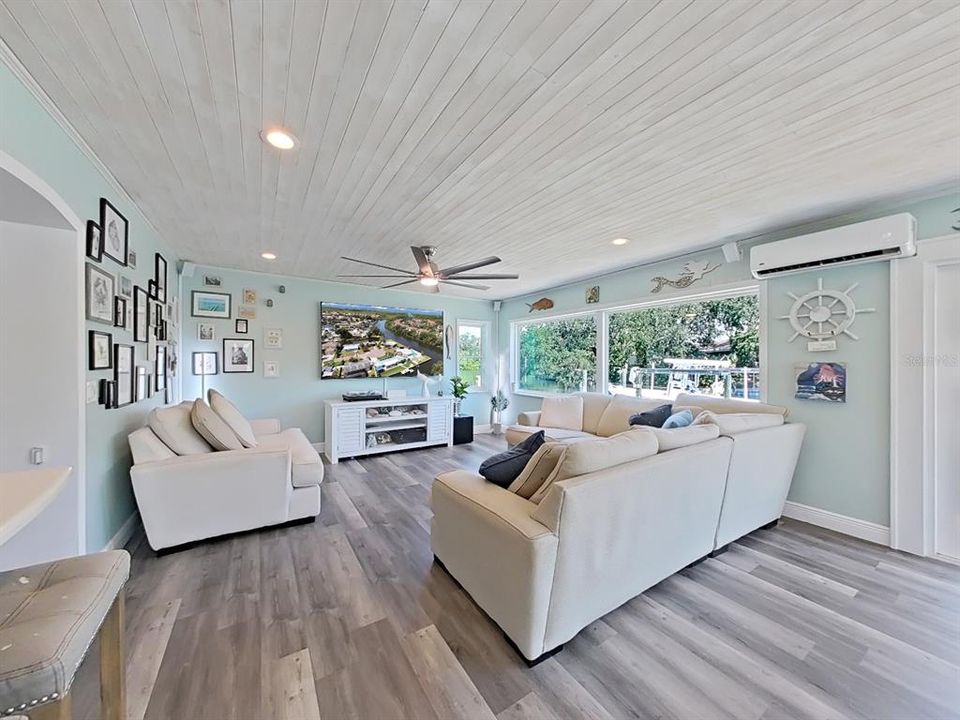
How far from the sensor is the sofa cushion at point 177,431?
102 inches

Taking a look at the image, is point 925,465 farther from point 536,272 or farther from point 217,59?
point 217,59

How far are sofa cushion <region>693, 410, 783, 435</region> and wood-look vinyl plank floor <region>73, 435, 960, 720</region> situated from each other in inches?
33.6

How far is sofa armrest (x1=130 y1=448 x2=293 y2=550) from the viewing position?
236cm

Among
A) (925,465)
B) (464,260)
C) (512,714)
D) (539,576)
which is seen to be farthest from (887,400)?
Answer: (464,260)

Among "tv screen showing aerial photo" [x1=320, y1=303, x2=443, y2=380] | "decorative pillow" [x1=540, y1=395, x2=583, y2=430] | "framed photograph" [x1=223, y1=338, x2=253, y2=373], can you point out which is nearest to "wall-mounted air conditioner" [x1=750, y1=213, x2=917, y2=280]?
"decorative pillow" [x1=540, y1=395, x2=583, y2=430]

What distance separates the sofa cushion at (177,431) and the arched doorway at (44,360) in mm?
666

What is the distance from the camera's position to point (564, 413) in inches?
183

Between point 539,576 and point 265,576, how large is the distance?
173cm

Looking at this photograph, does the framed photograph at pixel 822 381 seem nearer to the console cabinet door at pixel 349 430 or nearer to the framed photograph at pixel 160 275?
the console cabinet door at pixel 349 430

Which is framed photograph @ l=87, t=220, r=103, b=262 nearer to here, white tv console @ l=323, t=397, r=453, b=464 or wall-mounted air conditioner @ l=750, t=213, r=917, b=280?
white tv console @ l=323, t=397, r=453, b=464

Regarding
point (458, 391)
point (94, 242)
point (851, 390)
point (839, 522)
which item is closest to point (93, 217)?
point (94, 242)

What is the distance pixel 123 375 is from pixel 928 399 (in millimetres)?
5427

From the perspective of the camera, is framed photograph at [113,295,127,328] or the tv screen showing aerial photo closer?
framed photograph at [113,295,127,328]

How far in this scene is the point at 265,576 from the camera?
2199 mm
